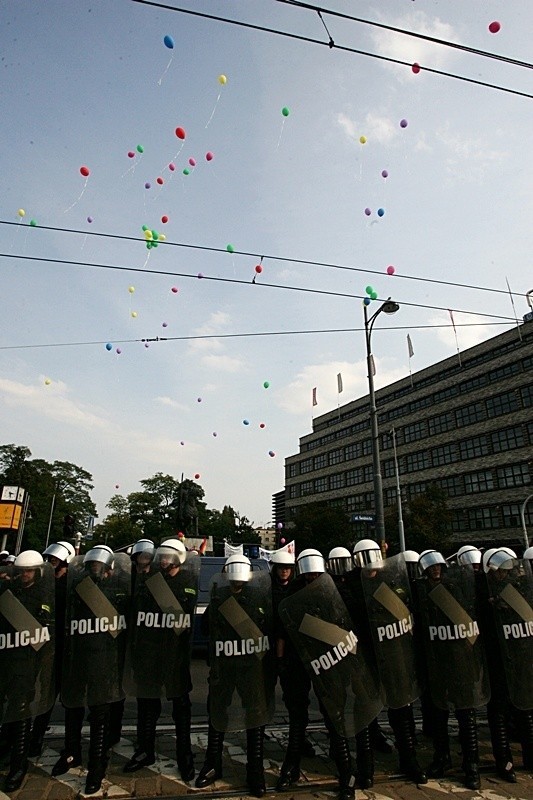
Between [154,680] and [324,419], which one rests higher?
[324,419]

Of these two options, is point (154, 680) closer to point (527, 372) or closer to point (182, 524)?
point (182, 524)

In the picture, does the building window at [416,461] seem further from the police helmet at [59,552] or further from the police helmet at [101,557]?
the police helmet at [101,557]

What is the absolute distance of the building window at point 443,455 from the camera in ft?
134

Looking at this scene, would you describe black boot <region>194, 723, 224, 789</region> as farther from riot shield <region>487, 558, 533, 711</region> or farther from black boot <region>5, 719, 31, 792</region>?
riot shield <region>487, 558, 533, 711</region>

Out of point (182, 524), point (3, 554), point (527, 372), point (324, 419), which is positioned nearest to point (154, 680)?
point (3, 554)

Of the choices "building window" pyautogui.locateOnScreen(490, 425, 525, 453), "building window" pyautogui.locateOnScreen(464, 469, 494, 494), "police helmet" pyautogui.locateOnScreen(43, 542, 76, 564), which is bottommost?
"police helmet" pyautogui.locateOnScreen(43, 542, 76, 564)

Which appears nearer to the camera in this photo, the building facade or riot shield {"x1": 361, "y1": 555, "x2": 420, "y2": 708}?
riot shield {"x1": 361, "y1": 555, "x2": 420, "y2": 708}

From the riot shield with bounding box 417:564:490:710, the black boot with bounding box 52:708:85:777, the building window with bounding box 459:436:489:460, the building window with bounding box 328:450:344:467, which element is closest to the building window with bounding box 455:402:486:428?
the building window with bounding box 459:436:489:460

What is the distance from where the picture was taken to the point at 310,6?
481 cm

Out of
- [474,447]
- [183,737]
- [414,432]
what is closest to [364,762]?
[183,737]

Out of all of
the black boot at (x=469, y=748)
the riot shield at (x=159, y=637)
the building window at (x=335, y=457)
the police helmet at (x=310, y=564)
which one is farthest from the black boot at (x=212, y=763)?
the building window at (x=335, y=457)

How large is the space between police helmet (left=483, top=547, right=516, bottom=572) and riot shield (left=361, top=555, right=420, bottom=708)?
936 mm

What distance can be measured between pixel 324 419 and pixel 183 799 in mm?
59801

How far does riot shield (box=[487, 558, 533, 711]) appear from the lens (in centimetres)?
428
